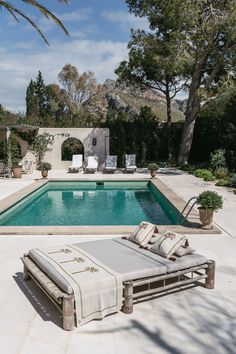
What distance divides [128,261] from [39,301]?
4.15ft

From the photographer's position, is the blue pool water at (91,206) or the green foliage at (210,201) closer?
the green foliage at (210,201)

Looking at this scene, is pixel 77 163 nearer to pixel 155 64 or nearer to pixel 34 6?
pixel 155 64

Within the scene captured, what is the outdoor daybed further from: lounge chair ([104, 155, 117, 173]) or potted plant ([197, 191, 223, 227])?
lounge chair ([104, 155, 117, 173])

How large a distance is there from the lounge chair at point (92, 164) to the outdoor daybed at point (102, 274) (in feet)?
48.5

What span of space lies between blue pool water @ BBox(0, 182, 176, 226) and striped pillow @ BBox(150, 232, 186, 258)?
5010 mm

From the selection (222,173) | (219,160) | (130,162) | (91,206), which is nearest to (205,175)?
(222,173)

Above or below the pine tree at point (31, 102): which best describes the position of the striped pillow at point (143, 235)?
below

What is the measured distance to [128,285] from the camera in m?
4.30

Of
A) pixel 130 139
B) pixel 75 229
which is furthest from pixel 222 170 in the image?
pixel 75 229

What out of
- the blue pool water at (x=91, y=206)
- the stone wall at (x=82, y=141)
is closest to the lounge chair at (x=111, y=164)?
the stone wall at (x=82, y=141)

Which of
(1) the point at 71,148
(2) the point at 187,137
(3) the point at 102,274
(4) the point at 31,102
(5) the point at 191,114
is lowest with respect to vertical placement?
(3) the point at 102,274

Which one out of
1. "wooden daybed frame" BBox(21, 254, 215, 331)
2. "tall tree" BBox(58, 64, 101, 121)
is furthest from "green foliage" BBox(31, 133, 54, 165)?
"tall tree" BBox(58, 64, 101, 121)

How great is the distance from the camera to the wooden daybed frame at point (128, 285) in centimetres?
399

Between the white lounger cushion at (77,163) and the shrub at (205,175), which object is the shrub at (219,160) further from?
the white lounger cushion at (77,163)
